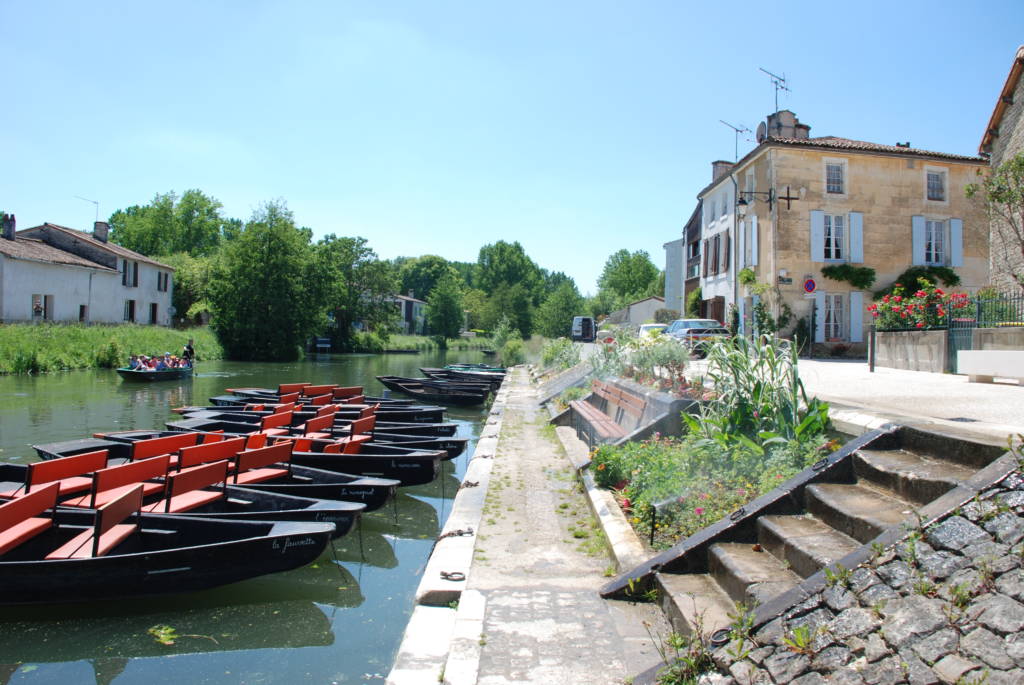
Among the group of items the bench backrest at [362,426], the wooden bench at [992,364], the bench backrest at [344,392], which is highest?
the wooden bench at [992,364]

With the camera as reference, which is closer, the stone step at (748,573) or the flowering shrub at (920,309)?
the stone step at (748,573)

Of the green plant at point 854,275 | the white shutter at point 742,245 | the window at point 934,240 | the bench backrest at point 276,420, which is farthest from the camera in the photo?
the white shutter at point 742,245

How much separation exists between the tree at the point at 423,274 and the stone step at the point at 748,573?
106 metres

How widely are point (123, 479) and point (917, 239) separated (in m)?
26.2

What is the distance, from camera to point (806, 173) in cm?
2483

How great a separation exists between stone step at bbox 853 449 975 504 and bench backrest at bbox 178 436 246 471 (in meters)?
6.53

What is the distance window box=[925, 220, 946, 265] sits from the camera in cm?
2534

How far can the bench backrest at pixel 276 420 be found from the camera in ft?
37.0

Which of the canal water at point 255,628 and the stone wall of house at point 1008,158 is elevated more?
the stone wall of house at point 1008,158

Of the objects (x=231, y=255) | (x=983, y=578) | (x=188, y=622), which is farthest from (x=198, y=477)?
(x=231, y=255)

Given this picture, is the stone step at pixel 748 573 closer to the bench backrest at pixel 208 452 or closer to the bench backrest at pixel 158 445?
the bench backrest at pixel 208 452

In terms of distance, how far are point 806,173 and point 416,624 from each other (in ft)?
80.2

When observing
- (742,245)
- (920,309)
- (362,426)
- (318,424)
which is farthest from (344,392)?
(742,245)

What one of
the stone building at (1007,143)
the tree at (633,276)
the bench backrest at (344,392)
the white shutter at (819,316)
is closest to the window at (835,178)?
the white shutter at (819,316)
